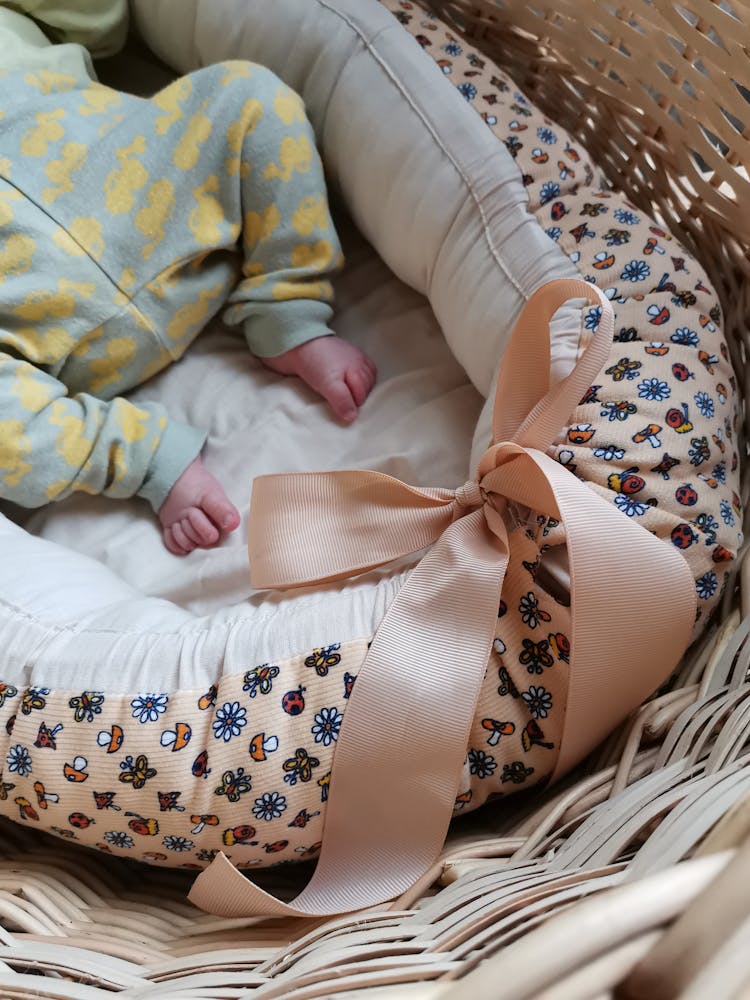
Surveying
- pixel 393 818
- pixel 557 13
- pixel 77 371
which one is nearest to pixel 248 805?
pixel 393 818

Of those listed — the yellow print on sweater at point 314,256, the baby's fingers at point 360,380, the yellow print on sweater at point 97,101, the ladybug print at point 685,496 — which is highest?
the ladybug print at point 685,496

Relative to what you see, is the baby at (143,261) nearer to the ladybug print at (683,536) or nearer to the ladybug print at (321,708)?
the ladybug print at (321,708)

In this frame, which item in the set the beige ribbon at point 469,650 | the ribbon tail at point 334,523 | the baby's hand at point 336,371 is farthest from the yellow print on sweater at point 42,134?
the beige ribbon at point 469,650

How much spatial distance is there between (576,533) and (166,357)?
575mm

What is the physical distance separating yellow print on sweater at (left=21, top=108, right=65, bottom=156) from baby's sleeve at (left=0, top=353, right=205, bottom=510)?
0.21 m

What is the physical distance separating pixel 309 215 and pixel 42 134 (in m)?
0.28

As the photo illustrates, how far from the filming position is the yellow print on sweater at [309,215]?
0.95m

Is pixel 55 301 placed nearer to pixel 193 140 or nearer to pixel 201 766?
pixel 193 140

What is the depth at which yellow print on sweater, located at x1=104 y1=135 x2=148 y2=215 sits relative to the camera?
3.06ft

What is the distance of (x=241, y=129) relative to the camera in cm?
93

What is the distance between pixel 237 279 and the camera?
102cm

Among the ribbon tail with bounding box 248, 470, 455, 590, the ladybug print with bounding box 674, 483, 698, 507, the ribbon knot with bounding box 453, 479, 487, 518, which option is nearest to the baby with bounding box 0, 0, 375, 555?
the ribbon tail with bounding box 248, 470, 455, 590

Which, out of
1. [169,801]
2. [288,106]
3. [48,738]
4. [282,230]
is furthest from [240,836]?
[288,106]

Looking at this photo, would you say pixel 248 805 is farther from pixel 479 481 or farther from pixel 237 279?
pixel 237 279
